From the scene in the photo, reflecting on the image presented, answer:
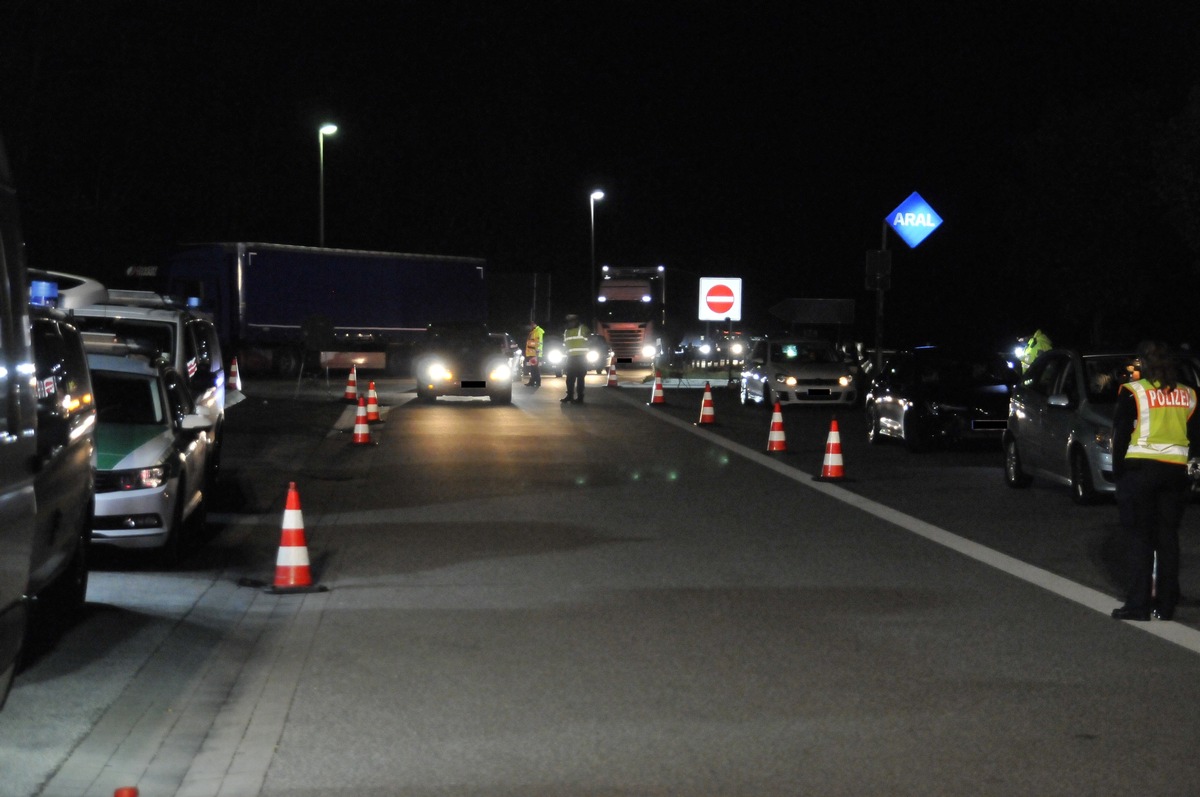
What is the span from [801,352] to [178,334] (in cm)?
1635

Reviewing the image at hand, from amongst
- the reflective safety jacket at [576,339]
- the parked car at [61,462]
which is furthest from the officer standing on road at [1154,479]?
the reflective safety jacket at [576,339]

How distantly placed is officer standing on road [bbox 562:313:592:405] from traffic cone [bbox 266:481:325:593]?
64.5ft

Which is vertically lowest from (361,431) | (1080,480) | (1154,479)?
(361,431)

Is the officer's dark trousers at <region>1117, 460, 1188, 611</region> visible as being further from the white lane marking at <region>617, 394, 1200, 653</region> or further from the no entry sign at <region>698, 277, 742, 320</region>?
the no entry sign at <region>698, 277, 742, 320</region>

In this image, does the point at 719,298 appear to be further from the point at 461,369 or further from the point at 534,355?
the point at 461,369

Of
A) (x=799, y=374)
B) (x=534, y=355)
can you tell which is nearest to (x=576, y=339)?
(x=799, y=374)

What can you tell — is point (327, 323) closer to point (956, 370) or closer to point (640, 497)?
point (956, 370)

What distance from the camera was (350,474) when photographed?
18297 millimetres

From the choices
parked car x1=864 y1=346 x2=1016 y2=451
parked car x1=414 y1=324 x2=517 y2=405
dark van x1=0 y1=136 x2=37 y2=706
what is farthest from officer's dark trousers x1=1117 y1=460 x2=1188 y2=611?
parked car x1=414 y1=324 x2=517 y2=405

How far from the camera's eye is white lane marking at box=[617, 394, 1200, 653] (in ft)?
29.9

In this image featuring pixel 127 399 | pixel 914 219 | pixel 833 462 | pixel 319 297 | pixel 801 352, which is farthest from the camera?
pixel 319 297

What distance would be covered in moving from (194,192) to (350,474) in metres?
30.4

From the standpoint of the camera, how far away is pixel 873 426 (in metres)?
22.9

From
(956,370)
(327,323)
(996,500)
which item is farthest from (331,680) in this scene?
(327,323)
